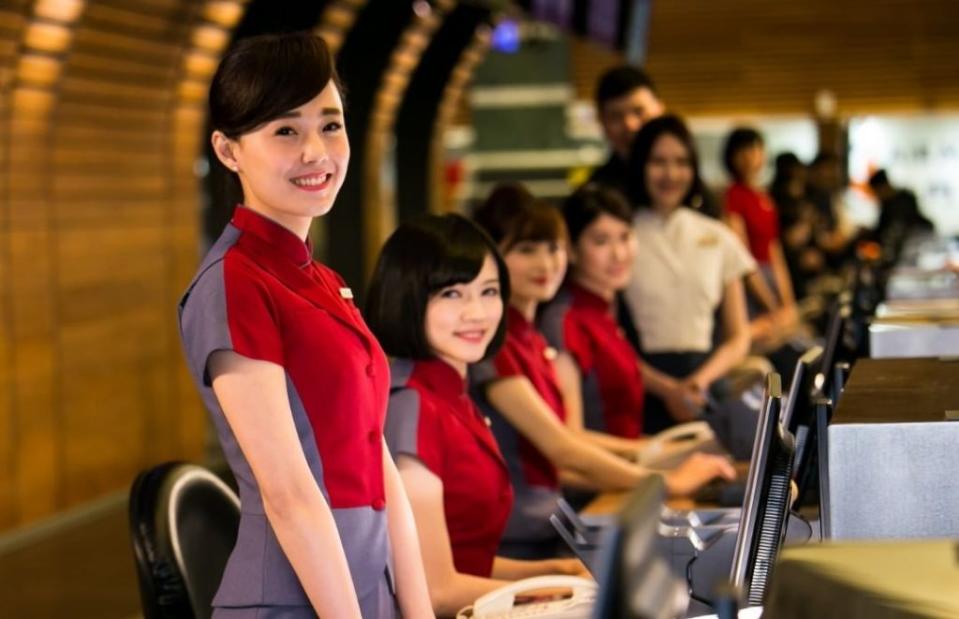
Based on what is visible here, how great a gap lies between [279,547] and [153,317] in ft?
23.8

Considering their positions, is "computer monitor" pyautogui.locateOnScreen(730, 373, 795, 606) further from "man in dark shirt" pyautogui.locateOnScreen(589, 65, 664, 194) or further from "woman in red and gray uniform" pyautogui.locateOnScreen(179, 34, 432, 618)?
"man in dark shirt" pyautogui.locateOnScreen(589, 65, 664, 194)

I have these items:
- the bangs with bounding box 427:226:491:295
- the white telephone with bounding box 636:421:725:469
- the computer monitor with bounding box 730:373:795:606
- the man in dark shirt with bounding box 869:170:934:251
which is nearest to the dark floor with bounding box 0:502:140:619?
the white telephone with bounding box 636:421:725:469

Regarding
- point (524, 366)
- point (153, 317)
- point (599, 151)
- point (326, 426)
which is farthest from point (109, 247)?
point (599, 151)

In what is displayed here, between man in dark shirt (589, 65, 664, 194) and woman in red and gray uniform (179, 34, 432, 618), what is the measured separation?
3426mm

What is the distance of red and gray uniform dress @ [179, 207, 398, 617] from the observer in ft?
8.13

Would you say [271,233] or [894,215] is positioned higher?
[271,233]

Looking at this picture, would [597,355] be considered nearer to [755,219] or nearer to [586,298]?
[586,298]

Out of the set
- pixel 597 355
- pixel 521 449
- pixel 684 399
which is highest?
pixel 597 355

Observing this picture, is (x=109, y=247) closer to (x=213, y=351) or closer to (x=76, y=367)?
(x=76, y=367)

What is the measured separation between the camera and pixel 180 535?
285 centimetres

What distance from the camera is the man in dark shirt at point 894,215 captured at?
1460cm

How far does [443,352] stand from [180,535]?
2.36 ft

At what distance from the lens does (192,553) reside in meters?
2.88

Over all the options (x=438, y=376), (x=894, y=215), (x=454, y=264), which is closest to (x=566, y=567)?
(x=438, y=376)
